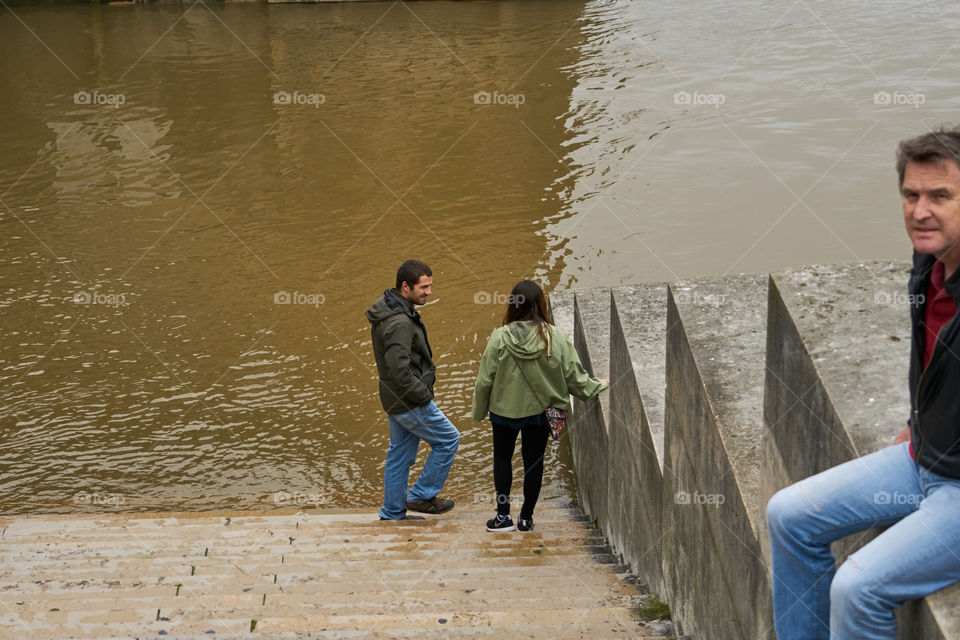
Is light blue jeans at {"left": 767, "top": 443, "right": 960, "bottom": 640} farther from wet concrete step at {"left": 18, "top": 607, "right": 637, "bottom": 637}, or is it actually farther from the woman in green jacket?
the woman in green jacket

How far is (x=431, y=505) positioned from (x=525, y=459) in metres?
1.01

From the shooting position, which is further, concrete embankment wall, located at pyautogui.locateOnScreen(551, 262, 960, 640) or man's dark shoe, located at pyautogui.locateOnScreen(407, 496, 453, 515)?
man's dark shoe, located at pyautogui.locateOnScreen(407, 496, 453, 515)

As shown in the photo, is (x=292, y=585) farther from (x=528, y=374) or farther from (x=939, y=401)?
(x=939, y=401)

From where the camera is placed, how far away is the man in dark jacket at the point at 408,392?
5988 millimetres

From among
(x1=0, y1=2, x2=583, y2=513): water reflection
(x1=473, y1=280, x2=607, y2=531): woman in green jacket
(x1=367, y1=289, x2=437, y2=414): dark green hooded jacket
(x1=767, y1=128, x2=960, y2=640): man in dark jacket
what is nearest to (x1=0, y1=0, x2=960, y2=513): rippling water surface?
(x1=0, y1=2, x2=583, y2=513): water reflection

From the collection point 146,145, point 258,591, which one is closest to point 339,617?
point 258,591

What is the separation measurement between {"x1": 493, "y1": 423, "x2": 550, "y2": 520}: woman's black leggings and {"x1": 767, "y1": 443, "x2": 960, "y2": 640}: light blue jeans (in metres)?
3.09

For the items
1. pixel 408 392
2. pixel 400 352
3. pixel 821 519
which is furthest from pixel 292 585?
pixel 821 519

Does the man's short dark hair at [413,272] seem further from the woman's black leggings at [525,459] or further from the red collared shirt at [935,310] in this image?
the red collared shirt at [935,310]

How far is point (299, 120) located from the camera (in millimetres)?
16109

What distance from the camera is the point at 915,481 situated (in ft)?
8.56

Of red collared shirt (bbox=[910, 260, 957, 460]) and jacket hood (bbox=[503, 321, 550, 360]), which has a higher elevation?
red collared shirt (bbox=[910, 260, 957, 460])

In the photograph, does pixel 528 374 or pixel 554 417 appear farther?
pixel 554 417

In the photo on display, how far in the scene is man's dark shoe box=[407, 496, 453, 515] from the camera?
685 centimetres
